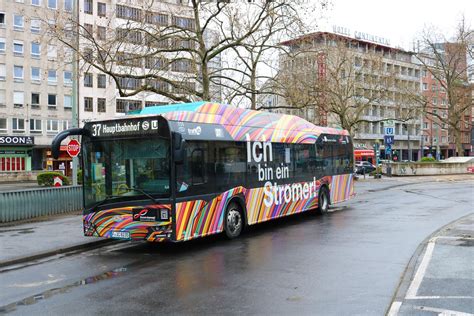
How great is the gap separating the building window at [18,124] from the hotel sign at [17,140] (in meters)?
1.51

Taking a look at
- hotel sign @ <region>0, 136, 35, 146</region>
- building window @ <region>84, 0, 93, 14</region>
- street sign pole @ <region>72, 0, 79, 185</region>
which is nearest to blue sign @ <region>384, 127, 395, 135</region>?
street sign pole @ <region>72, 0, 79, 185</region>

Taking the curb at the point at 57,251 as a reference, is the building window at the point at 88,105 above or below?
above

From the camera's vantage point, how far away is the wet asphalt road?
6.38 metres

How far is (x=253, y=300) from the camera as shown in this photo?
21.5 ft

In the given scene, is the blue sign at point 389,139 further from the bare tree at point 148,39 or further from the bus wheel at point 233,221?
the bus wheel at point 233,221

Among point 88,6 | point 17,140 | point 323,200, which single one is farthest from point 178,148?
point 88,6

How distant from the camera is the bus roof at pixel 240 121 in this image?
10.8 metres

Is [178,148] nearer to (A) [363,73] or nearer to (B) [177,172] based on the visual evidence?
(B) [177,172]

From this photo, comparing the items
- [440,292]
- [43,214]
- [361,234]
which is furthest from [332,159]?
[440,292]

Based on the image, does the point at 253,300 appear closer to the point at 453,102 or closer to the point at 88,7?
the point at 453,102

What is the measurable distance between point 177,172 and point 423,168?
4103cm

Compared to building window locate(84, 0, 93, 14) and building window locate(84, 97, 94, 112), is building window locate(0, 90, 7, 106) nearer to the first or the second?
building window locate(84, 97, 94, 112)

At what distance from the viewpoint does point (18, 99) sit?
57.7 m

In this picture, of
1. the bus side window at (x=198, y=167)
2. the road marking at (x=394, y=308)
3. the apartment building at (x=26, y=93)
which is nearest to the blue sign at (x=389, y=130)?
the bus side window at (x=198, y=167)
